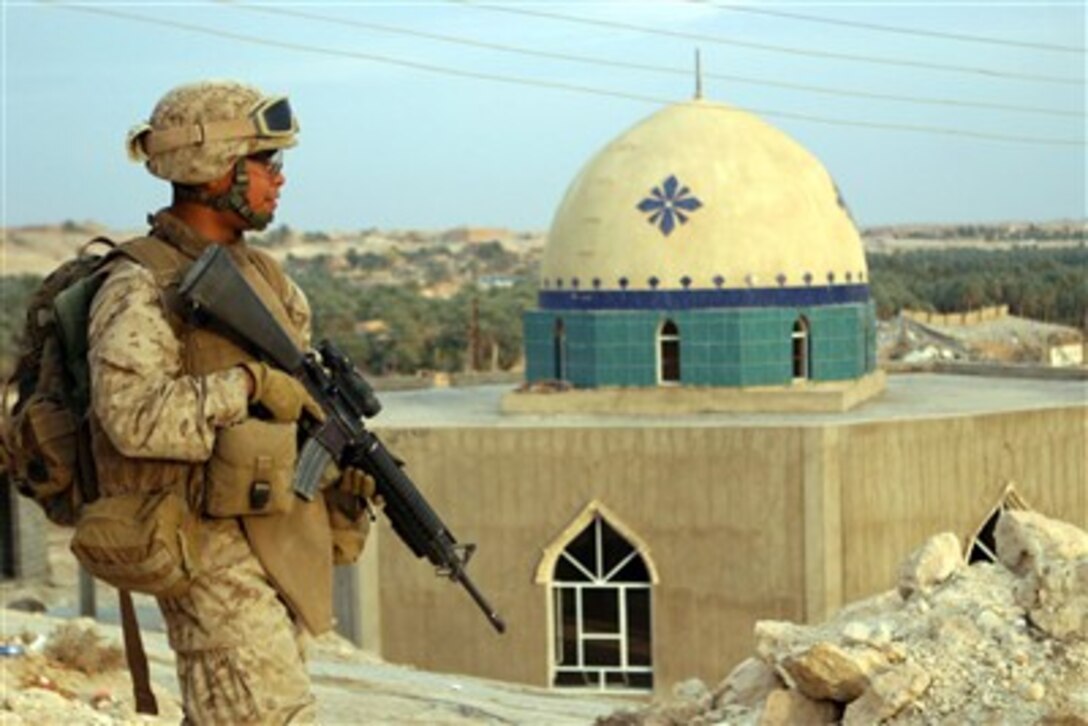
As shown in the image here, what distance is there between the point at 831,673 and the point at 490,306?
56477 millimetres

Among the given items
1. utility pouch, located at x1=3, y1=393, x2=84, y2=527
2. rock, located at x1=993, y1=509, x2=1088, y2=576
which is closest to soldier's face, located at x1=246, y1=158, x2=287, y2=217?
utility pouch, located at x1=3, y1=393, x2=84, y2=527

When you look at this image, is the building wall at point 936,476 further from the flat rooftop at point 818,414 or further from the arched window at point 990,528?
the flat rooftop at point 818,414

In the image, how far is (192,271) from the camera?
394 cm

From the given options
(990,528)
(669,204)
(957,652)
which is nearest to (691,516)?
(990,528)

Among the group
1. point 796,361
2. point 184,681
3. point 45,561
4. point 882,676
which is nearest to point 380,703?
point 882,676

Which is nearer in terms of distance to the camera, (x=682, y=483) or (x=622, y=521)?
(x=682, y=483)

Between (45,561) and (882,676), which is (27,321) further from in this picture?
(45,561)

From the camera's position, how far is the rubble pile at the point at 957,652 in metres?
6.36

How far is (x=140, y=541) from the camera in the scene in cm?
388

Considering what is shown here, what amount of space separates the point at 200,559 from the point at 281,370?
1.55ft

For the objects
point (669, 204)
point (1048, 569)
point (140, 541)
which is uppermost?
point (669, 204)

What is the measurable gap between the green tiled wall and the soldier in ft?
41.6

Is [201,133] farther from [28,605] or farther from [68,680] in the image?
[28,605]

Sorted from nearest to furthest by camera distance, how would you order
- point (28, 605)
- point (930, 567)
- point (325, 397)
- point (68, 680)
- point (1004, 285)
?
point (325, 397), point (930, 567), point (68, 680), point (28, 605), point (1004, 285)
